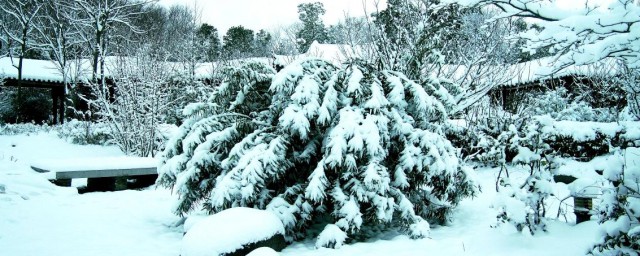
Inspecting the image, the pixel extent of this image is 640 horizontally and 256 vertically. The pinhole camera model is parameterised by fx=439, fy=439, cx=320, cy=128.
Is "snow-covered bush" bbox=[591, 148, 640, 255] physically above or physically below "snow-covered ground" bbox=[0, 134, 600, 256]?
above

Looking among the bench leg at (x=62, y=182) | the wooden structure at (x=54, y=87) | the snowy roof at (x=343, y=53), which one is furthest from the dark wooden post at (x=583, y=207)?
the wooden structure at (x=54, y=87)

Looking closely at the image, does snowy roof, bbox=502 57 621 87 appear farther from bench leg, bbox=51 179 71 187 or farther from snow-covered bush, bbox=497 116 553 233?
bench leg, bbox=51 179 71 187

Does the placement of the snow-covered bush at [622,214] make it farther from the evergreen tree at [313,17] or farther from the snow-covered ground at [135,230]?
the evergreen tree at [313,17]

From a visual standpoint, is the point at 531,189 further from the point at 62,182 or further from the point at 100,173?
the point at 62,182

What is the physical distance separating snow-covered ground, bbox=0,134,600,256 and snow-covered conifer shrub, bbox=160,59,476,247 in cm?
32

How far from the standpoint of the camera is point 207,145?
16.4 feet

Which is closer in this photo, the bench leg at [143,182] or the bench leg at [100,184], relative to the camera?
the bench leg at [100,184]

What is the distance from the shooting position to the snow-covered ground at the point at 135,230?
372 cm

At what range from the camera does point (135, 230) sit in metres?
5.05

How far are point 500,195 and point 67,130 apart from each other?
1515 centimetres

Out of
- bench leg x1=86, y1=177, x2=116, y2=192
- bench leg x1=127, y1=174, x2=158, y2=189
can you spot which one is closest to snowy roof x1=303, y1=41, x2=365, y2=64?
bench leg x1=127, y1=174, x2=158, y2=189

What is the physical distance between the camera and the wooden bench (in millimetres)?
7121

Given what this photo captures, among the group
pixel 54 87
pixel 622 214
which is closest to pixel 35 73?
pixel 54 87

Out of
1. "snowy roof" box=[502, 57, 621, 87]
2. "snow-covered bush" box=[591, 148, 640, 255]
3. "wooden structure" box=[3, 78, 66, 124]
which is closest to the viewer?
"snow-covered bush" box=[591, 148, 640, 255]
